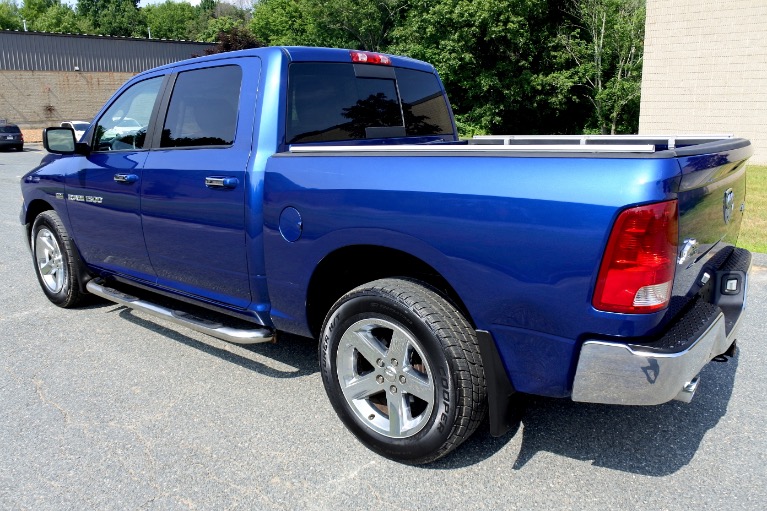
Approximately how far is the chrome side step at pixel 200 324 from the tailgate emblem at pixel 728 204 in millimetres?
2411

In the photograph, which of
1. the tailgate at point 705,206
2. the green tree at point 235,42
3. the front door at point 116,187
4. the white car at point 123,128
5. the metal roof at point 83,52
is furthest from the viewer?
the metal roof at point 83,52

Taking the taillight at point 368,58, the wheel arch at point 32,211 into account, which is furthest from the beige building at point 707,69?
the wheel arch at point 32,211

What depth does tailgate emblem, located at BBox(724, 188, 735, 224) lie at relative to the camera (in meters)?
2.92

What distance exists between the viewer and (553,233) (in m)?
2.31

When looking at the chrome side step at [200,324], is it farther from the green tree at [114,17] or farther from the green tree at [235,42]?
the green tree at [114,17]

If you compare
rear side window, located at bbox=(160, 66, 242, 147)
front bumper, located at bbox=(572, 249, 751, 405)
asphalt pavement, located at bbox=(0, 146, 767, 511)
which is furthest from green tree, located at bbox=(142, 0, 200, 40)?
front bumper, located at bbox=(572, 249, 751, 405)

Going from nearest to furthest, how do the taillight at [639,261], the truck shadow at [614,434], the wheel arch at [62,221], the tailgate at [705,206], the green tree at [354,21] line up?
the taillight at [639,261] → the tailgate at [705,206] → the truck shadow at [614,434] → the wheel arch at [62,221] → the green tree at [354,21]

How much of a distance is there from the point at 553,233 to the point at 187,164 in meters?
2.35

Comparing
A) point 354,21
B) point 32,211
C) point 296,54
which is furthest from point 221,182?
point 354,21

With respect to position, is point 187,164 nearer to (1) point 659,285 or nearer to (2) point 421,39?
(1) point 659,285

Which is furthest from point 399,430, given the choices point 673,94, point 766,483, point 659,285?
point 673,94

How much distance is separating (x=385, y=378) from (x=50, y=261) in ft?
12.5

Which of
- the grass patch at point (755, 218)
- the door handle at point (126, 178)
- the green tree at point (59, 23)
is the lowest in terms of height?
the grass patch at point (755, 218)

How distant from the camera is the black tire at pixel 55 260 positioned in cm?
503
